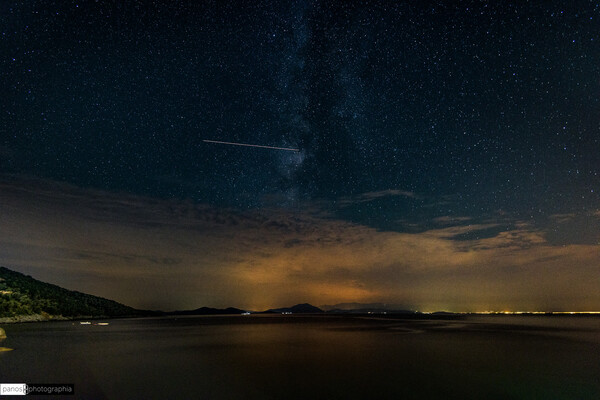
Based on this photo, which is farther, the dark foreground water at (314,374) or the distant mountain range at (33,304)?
the distant mountain range at (33,304)

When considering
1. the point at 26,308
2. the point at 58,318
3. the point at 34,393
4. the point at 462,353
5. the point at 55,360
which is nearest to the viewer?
the point at 34,393

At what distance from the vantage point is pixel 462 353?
32906mm

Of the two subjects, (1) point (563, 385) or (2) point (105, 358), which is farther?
(2) point (105, 358)

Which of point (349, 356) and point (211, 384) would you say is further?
point (349, 356)

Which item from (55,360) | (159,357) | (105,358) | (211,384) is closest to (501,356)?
(211,384)

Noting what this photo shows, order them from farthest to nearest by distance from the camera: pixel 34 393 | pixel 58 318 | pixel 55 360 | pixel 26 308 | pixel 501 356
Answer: pixel 58 318
pixel 26 308
pixel 501 356
pixel 55 360
pixel 34 393

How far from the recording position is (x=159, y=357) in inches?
1204

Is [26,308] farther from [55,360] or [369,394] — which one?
[369,394]

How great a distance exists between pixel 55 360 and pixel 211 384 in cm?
1532

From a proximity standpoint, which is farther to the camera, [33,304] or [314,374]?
[33,304]

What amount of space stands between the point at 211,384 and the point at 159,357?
13839 millimetres

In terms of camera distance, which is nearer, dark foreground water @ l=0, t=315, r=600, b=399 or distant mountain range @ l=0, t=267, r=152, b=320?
dark foreground water @ l=0, t=315, r=600, b=399

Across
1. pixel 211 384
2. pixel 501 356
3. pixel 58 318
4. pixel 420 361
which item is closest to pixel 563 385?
pixel 420 361

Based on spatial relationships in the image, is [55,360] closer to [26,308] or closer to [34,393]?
[34,393]
